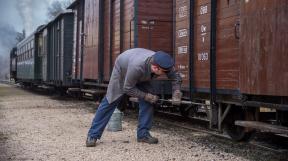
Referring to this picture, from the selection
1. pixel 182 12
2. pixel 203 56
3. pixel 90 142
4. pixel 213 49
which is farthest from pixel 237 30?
pixel 90 142

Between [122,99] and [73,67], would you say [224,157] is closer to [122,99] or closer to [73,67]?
[122,99]

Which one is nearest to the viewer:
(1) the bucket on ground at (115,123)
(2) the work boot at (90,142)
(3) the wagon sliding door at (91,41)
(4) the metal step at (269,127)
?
(4) the metal step at (269,127)

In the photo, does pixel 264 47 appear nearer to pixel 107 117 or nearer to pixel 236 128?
pixel 236 128

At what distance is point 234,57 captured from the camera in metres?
7.78

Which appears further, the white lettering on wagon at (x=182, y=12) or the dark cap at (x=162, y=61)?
the white lettering on wagon at (x=182, y=12)

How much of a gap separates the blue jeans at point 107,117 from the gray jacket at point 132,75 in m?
0.13

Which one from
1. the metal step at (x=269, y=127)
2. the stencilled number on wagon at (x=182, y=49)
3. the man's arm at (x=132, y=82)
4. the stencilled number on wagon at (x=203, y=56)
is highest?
the stencilled number on wagon at (x=182, y=49)

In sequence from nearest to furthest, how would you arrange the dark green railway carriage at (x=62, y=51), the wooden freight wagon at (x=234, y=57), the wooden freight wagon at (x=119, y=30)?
1. the wooden freight wagon at (x=234, y=57)
2. the wooden freight wagon at (x=119, y=30)
3. the dark green railway carriage at (x=62, y=51)

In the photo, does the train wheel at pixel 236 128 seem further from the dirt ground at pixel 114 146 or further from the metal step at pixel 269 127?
the metal step at pixel 269 127

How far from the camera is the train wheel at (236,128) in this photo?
313 inches

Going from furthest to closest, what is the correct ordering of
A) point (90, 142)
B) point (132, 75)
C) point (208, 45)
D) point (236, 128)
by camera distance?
1. point (208, 45)
2. point (236, 128)
3. point (90, 142)
4. point (132, 75)

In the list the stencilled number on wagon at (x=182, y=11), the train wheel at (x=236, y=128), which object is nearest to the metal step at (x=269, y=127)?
Answer: the train wheel at (x=236, y=128)

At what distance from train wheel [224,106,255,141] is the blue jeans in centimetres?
152

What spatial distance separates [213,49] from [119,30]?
4.79 m
